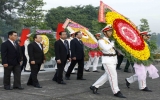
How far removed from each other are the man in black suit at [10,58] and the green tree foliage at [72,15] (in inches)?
2158

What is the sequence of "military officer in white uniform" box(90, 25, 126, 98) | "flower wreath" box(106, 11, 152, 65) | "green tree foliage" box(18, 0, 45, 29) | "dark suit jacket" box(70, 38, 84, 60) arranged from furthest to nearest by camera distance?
"green tree foliage" box(18, 0, 45, 29) < "dark suit jacket" box(70, 38, 84, 60) < "flower wreath" box(106, 11, 152, 65) < "military officer in white uniform" box(90, 25, 126, 98)

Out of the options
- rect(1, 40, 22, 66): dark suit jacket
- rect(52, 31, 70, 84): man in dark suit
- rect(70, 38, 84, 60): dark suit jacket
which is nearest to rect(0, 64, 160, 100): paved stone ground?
rect(52, 31, 70, 84): man in dark suit

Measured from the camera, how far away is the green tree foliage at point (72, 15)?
2530 inches

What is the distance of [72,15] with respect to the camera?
65.9 m

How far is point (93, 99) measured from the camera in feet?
20.0

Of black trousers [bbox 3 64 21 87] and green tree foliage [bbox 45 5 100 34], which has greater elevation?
green tree foliage [bbox 45 5 100 34]

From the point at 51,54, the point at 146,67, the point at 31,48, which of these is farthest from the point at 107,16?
the point at 51,54

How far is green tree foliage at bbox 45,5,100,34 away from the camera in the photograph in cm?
6425

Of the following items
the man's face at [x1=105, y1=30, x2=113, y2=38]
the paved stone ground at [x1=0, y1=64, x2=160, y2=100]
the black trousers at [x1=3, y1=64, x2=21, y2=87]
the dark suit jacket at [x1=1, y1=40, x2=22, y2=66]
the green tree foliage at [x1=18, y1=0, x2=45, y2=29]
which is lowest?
the paved stone ground at [x1=0, y1=64, x2=160, y2=100]

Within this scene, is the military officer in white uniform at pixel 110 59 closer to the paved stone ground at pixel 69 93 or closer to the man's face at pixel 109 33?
the man's face at pixel 109 33

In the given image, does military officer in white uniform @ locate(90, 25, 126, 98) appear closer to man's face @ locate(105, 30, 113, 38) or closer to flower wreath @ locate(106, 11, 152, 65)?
man's face @ locate(105, 30, 113, 38)

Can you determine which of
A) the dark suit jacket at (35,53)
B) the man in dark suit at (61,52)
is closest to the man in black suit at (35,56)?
the dark suit jacket at (35,53)

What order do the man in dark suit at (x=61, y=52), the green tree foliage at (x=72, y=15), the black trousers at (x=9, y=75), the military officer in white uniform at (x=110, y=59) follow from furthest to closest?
the green tree foliage at (x=72, y=15)
the man in dark suit at (x=61, y=52)
the black trousers at (x=9, y=75)
the military officer in white uniform at (x=110, y=59)

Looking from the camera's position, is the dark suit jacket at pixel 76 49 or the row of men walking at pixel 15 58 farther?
the dark suit jacket at pixel 76 49
